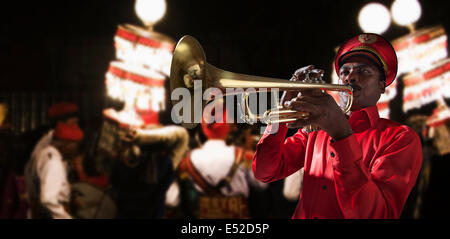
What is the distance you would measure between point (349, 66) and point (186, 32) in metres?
7.00

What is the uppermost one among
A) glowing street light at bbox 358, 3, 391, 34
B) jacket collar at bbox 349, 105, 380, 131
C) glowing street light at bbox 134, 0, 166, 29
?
glowing street light at bbox 134, 0, 166, 29

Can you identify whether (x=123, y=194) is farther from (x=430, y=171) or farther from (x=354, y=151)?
(x=354, y=151)

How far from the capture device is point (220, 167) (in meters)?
7.32

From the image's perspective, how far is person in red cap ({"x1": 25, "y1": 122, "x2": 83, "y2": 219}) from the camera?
691 centimetres

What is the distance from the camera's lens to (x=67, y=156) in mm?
7660

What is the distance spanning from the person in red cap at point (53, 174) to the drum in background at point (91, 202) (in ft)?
0.56

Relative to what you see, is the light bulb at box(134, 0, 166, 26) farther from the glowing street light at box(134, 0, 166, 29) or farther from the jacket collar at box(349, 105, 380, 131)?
the jacket collar at box(349, 105, 380, 131)

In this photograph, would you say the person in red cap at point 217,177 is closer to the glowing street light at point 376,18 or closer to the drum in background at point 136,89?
the drum in background at point 136,89

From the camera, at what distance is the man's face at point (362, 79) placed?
2377 mm

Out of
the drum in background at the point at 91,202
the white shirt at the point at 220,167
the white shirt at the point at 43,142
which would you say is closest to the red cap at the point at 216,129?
the white shirt at the point at 220,167

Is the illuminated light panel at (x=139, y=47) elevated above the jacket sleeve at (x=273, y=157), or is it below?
above

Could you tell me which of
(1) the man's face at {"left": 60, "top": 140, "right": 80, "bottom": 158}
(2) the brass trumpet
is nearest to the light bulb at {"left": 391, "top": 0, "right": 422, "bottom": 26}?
(1) the man's face at {"left": 60, "top": 140, "right": 80, "bottom": 158}

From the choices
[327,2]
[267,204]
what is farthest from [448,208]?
[327,2]

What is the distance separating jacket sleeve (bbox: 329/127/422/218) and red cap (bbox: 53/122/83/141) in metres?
6.25
